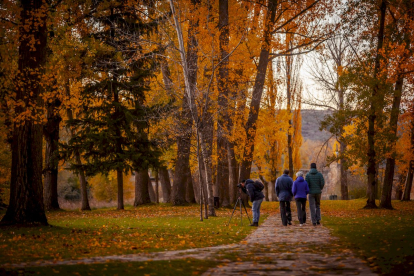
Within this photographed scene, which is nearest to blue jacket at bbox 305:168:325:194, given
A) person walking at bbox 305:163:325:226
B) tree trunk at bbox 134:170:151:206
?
person walking at bbox 305:163:325:226

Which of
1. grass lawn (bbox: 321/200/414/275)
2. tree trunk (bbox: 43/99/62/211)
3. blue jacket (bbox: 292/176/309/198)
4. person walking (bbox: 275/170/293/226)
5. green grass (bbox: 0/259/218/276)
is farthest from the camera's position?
tree trunk (bbox: 43/99/62/211)

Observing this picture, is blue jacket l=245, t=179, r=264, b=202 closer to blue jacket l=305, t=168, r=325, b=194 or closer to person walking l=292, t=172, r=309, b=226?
person walking l=292, t=172, r=309, b=226

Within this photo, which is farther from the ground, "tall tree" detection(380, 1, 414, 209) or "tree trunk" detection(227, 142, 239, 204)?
"tall tree" detection(380, 1, 414, 209)

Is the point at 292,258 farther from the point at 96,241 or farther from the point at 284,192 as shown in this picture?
the point at 284,192

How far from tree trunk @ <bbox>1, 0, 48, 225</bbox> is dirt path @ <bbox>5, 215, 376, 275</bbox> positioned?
6.76 metres

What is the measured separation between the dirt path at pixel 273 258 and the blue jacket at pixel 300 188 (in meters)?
3.75

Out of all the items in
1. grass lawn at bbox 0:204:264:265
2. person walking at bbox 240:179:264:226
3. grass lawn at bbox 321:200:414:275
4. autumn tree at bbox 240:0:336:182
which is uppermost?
autumn tree at bbox 240:0:336:182

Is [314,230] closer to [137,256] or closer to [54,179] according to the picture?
[137,256]

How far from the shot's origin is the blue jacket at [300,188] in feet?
48.6

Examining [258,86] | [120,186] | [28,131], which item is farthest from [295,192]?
[120,186]

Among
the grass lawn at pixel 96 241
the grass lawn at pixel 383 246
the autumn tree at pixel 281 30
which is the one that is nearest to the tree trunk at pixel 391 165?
the autumn tree at pixel 281 30

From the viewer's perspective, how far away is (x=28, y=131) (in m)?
13.9

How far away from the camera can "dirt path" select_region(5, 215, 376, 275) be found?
22.3ft

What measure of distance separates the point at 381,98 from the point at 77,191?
35124mm
